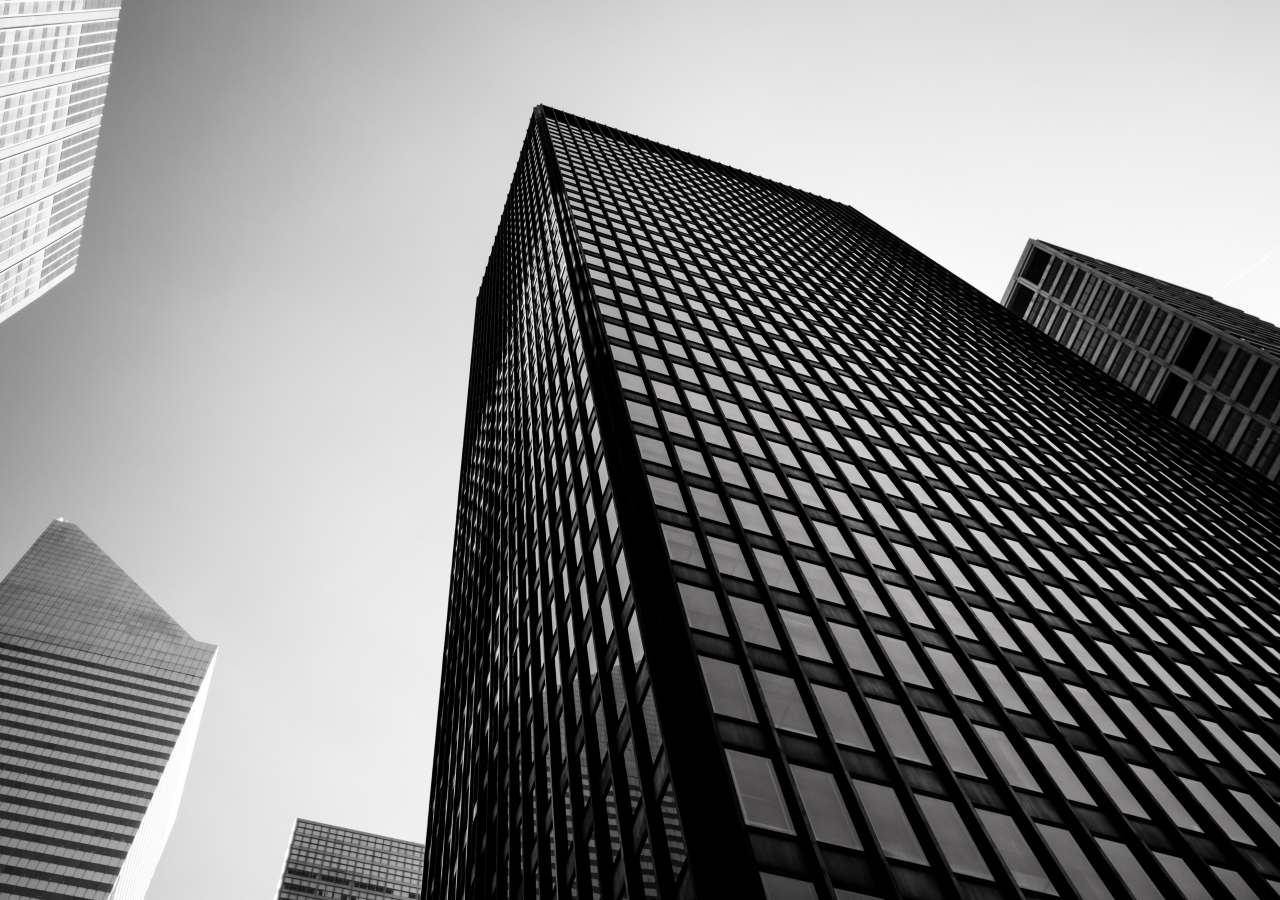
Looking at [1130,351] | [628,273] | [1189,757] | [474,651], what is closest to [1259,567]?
[1189,757]

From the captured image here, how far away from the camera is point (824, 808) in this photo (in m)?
21.8

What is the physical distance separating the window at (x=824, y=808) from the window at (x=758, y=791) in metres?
0.52

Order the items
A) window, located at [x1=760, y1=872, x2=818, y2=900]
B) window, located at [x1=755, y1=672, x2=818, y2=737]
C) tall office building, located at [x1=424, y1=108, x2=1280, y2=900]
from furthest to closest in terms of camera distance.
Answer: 1. window, located at [x1=755, y1=672, x2=818, y2=737]
2. tall office building, located at [x1=424, y1=108, x2=1280, y2=900]
3. window, located at [x1=760, y1=872, x2=818, y2=900]

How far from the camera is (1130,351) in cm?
12225

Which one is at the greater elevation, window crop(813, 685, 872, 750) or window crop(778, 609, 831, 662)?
window crop(778, 609, 831, 662)

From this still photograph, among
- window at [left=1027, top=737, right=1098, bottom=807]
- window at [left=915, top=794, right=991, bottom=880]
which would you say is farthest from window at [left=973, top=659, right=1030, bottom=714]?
window at [left=915, top=794, right=991, bottom=880]

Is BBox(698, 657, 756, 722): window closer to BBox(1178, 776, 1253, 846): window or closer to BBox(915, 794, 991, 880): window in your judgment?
BBox(915, 794, 991, 880): window

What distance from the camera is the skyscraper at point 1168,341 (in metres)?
102

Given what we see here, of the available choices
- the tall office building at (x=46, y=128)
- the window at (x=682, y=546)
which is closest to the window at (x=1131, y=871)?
the window at (x=682, y=546)

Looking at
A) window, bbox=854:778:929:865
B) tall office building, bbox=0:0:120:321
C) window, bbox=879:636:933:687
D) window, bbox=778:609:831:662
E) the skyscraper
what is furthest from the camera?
tall office building, bbox=0:0:120:321

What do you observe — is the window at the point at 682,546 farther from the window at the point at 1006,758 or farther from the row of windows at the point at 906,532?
the window at the point at 1006,758

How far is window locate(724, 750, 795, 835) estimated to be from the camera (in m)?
20.8

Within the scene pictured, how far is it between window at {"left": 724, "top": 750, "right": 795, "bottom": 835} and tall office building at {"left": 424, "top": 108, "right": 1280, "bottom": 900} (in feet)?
0.24

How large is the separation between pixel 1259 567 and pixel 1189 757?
29349mm
